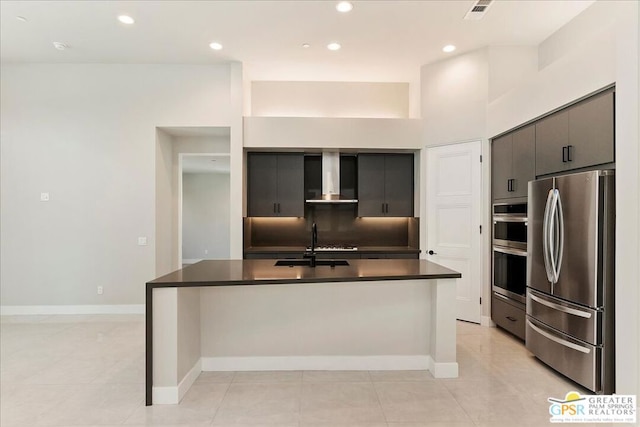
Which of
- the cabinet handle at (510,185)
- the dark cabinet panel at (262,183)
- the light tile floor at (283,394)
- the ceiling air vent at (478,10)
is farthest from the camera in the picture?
the dark cabinet panel at (262,183)

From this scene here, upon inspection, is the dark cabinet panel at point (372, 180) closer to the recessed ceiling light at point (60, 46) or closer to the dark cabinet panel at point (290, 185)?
the dark cabinet panel at point (290, 185)

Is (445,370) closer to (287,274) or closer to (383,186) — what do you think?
(287,274)

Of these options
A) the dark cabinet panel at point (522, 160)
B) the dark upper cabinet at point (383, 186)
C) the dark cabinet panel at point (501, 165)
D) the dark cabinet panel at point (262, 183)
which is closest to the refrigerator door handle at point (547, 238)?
the dark cabinet panel at point (522, 160)

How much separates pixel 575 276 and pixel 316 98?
4.18 metres

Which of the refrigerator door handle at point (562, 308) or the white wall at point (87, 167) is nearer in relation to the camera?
the refrigerator door handle at point (562, 308)

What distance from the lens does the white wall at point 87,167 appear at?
4.88 m

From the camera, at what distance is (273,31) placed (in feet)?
13.0

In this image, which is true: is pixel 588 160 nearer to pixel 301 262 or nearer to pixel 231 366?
pixel 301 262

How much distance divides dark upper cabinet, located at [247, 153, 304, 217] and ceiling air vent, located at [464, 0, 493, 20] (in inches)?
111

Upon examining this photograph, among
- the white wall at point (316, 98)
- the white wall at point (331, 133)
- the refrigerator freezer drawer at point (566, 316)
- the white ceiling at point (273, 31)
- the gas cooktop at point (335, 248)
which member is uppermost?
the white ceiling at point (273, 31)

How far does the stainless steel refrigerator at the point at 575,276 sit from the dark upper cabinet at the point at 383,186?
2.26m

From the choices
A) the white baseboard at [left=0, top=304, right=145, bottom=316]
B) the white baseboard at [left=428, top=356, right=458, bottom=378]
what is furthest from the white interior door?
the white baseboard at [left=0, top=304, right=145, bottom=316]

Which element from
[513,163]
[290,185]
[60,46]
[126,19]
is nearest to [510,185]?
[513,163]

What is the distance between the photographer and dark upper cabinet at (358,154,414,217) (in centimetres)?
537
